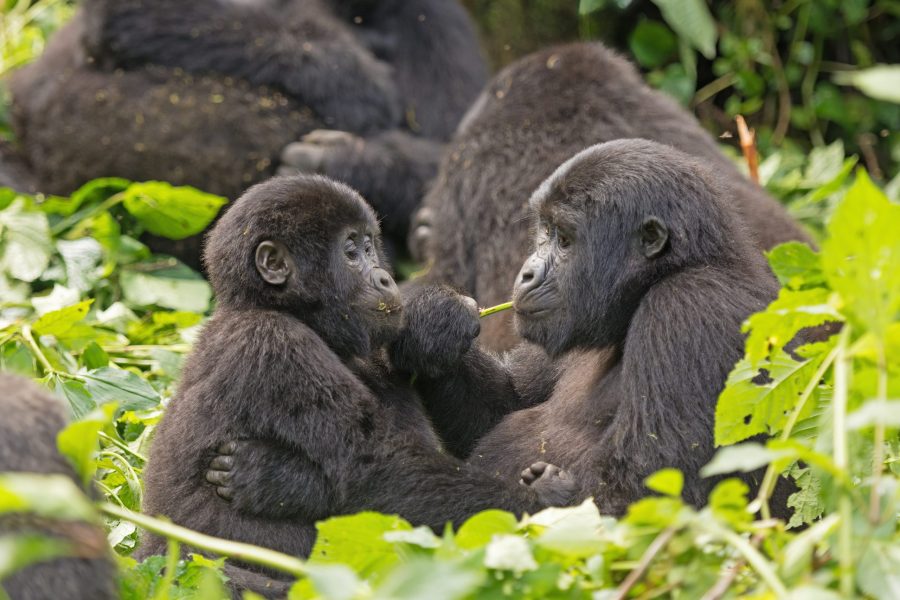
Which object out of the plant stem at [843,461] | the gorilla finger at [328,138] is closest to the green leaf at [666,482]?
the plant stem at [843,461]

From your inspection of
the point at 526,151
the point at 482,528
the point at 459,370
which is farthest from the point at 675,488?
the point at 526,151

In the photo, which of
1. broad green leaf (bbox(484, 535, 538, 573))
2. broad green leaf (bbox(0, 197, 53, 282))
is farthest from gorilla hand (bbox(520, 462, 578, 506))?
broad green leaf (bbox(0, 197, 53, 282))

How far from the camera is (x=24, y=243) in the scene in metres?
4.74

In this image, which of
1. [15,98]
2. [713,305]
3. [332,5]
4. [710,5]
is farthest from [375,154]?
[713,305]

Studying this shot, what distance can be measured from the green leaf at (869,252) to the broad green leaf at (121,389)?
218 centimetres

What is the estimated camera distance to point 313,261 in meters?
3.11

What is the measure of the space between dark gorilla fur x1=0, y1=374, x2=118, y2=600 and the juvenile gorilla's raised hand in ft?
3.78

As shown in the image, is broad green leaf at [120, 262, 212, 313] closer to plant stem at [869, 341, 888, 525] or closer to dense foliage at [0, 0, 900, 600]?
dense foliage at [0, 0, 900, 600]

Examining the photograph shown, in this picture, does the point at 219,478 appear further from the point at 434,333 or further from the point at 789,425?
the point at 789,425

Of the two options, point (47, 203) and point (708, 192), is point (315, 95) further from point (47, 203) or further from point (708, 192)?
point (708, 192)

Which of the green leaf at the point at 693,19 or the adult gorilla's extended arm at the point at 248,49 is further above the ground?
the green leaf at the point at 693,19

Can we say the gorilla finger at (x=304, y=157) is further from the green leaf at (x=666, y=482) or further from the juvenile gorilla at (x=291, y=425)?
the green leaf at (x=666, y=482)

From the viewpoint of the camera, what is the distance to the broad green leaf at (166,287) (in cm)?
484

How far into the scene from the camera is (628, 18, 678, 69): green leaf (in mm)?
6746
